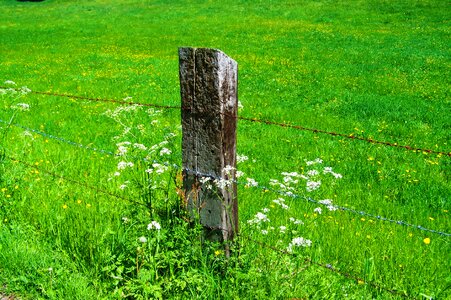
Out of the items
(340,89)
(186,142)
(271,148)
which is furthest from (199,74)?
(340,89)

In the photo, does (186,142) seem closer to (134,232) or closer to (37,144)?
(134,232)

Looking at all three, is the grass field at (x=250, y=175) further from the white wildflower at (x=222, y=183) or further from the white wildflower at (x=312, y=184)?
the white wildflower at (x=222, y=183)

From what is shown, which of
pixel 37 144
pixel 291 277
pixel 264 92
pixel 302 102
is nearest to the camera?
pixel 291 277

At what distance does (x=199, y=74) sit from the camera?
10.8ft

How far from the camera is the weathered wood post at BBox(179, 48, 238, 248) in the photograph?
10.6 ft

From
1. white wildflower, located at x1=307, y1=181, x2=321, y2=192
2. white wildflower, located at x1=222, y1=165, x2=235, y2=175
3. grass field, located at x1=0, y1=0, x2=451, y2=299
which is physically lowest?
grass field, located at x1=0, y1=0, x2=451, y2=299

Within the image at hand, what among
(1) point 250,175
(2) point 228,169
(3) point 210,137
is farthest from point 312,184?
(1) point 250,175

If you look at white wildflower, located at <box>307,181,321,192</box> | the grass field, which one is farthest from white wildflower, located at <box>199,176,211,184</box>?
→ white wildflower, located at <box>307,181,321,192</box>

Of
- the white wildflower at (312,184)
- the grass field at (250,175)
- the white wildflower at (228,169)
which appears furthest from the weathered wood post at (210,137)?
the white wildflower at (312,184)

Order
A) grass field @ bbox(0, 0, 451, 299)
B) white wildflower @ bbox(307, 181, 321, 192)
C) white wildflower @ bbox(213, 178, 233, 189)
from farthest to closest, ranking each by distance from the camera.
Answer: white wildflower @ bbox(307, 181, 321, 192) → grass field @ bbox(0, 0, 451, 299) → white wildflower @ bbox(213, 178, 233, 189)

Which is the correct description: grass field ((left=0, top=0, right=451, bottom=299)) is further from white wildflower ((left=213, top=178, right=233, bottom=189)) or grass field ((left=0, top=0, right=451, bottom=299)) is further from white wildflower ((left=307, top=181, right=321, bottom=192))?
white wildflower ((left=213, top=178, right=233, bottom=189))

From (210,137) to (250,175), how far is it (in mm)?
3889

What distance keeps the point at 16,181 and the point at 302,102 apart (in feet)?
28.8

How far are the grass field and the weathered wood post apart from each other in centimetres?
19
